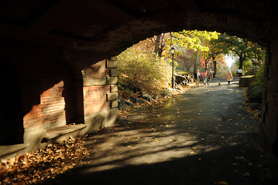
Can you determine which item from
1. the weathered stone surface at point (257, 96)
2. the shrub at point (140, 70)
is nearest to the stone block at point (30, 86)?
the shrub at point (140, 70)

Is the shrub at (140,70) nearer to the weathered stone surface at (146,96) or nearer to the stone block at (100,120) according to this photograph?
the weathered stone surface at (146,96)

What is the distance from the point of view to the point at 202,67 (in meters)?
46.1

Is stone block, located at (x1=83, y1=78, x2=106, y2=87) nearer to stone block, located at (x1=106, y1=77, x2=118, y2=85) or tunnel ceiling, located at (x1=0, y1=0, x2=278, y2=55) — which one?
stone block, located at (x1=106, y1=77, x2=118, y2=85)

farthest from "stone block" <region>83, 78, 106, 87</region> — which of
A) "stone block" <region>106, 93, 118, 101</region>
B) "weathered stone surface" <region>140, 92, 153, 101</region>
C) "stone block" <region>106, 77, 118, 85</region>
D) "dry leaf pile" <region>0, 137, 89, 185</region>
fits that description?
→ "weathered stone surface" <region>140, 92, 153, 101</region>

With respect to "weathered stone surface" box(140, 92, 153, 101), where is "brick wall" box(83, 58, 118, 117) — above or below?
above

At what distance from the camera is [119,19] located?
15.9ft

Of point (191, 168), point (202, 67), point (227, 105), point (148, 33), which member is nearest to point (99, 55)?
point (148, 33)

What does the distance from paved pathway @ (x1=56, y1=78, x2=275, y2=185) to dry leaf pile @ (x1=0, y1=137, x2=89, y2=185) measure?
380mm

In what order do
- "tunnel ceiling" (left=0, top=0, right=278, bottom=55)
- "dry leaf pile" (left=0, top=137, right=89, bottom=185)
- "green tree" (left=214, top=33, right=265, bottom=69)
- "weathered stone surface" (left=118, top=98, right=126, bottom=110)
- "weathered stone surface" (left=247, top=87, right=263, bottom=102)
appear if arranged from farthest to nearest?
"green tree" (left=214, top=33, right=265, bottom=69) → "weathered stone surface" (left=118, top=98, right=126, bottom=110) → "weathered stone surface" (left=247, top=87, right=263, bottom=102) → "dry leaf pile" (left=0, top=137, right=89, bottom=185) → "tunnel ceiling" (left=0, top=0, right=278, bottom=55)

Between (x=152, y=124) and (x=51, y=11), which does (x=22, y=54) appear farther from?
(x=152, y=124)

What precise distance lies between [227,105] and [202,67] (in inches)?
1487

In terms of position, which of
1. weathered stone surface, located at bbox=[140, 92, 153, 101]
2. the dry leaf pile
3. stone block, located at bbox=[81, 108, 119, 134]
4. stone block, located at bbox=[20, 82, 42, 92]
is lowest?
the dry leaf pile

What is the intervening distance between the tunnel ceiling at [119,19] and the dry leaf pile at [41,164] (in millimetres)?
3242

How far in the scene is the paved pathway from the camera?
12.2 feet
